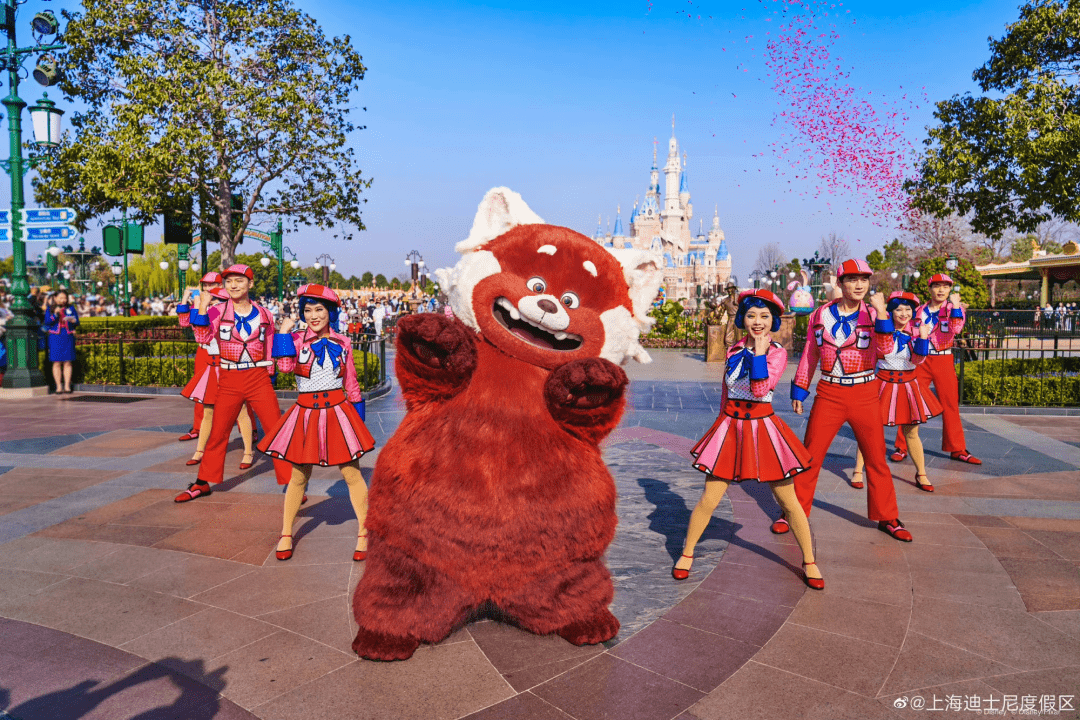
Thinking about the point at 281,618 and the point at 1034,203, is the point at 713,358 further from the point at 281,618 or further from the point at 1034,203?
the point at 281,618

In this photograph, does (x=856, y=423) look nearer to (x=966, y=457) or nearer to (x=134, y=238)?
(x=966, y=457)

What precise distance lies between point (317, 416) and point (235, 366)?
1615 millimetres

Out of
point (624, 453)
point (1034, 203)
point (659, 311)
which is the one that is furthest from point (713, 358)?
point (624, 453)

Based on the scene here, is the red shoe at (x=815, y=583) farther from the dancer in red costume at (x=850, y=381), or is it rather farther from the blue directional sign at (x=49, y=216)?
the blue directional sign at (x=49, y=216)

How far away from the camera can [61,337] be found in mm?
11656

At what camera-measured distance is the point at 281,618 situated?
3.45 metres

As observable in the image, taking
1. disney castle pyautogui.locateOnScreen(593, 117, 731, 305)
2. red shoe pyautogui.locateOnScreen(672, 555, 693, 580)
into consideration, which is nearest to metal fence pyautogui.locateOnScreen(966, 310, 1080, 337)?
red shoe pyautogui.locateOnScreen(672, 555, 693, 580)

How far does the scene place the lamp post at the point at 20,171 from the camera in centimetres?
1080

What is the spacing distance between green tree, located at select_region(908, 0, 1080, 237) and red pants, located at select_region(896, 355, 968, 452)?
581cm

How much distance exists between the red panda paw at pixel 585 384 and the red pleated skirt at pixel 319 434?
1716mm

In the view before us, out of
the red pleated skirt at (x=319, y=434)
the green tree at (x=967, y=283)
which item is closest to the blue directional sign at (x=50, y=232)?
the red pleated skirt at (x=319, y=434)

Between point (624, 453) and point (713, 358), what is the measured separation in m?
10.7

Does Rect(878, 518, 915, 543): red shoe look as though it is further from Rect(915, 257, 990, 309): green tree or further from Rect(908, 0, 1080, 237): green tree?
Rect(915, 257, 990, 309): green tree

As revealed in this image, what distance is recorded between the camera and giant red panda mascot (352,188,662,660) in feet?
9.87
